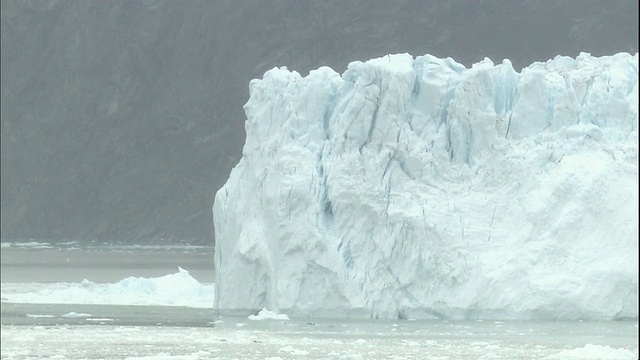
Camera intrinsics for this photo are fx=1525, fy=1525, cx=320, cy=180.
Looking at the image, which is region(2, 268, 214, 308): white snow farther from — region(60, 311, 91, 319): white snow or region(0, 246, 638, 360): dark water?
region(60, 311, 91, 319): white snow

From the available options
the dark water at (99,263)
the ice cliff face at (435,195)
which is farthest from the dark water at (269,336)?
the dark water at (99,263)

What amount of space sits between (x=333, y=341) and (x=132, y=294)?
253 inches

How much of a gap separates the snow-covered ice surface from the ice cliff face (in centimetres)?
42

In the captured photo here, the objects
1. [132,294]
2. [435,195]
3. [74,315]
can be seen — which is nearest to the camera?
[435,195]

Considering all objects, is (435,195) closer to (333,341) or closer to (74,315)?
(333,341)

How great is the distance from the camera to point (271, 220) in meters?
16.8

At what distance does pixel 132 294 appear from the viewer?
795 inches

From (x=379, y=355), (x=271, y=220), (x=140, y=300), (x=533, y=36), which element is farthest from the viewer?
(x=533, y=36)

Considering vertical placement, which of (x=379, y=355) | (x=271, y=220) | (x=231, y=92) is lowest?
(x=379, y=355)

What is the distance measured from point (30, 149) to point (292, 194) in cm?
3733

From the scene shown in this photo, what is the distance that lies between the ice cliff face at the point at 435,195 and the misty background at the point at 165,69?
96.0ft

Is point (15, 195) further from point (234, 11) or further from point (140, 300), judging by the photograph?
point (140, 300)

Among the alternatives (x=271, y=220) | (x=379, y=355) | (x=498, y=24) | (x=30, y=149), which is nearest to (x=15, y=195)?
(x=30, y=149)

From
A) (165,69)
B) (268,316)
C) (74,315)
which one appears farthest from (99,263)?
(165,69)
